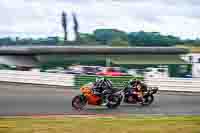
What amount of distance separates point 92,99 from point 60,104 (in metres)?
1.65

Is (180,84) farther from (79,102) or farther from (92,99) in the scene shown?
(79,102)

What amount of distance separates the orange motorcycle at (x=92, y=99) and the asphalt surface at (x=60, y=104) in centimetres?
21

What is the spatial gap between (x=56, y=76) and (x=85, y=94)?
377 inches

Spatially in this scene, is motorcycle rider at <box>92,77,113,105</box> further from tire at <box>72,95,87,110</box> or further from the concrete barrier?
the concrete barrier

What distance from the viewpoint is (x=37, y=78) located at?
26344 mm

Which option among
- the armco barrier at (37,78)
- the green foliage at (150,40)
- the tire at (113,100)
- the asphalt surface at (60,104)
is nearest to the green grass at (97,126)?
the asphalt surface at (60,104)

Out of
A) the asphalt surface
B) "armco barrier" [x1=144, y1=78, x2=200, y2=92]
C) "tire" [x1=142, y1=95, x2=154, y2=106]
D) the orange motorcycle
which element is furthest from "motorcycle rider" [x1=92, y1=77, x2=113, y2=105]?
"armco barrier" [x1=144, y1=78, x2=200, y2=92]

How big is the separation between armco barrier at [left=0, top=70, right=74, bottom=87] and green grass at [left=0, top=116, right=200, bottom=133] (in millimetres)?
12727

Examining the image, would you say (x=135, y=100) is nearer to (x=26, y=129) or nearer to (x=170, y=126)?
(x=170, y=126)

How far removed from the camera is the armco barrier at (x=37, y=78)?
25.5m

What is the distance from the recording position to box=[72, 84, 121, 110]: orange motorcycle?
53.1ft

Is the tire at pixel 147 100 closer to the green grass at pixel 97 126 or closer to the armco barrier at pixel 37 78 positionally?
the green grass at pixel 97 126

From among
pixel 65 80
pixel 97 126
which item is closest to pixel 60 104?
pixel 97 126

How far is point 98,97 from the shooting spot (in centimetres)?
1638
